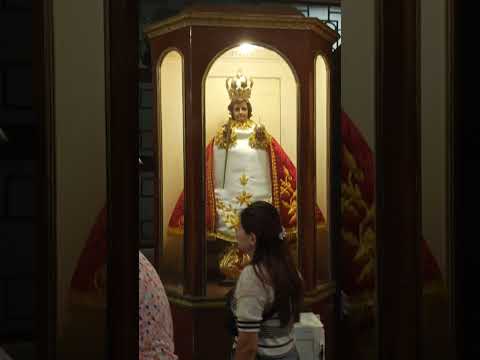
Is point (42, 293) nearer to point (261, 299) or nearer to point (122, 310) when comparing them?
point (122, 310)

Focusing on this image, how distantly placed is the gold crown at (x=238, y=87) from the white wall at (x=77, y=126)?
1364 mm

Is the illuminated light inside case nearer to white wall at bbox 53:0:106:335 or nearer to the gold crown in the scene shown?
the gold crown

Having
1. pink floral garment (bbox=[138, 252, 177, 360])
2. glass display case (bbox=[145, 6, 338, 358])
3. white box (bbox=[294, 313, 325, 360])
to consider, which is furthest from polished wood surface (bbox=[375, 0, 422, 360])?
glass display case (bbox=[145, 6, 338, 358])

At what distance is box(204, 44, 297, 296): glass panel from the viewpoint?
7.06 ft

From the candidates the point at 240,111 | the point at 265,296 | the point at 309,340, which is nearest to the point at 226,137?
the point at 240,111

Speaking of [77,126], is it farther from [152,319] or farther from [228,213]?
[228,213]

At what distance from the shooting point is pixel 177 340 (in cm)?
206

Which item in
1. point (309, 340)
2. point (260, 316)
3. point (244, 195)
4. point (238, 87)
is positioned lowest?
point (309, 340)

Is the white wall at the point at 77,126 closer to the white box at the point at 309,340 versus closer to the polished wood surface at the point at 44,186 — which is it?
the polished wood surface at the point at 44,186

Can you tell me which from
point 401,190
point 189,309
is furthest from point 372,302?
point 189,309

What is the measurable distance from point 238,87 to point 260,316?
1.05 m

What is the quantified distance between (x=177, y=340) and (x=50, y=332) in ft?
4.14

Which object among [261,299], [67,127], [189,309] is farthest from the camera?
[189,309]

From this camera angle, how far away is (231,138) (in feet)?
7.15
